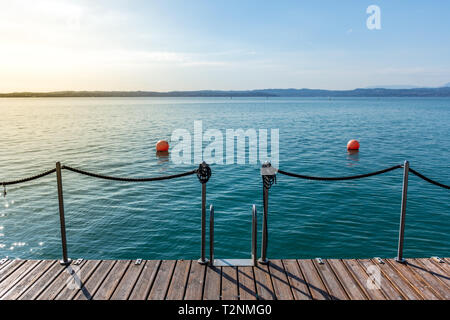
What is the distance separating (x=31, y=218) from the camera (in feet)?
38.3

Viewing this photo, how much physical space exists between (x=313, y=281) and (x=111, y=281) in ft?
9.72

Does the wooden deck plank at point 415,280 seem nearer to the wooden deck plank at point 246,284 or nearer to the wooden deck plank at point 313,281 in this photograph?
the wooden deck plank at point 313,281

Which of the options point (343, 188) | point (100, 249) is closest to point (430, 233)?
point (343, 188)

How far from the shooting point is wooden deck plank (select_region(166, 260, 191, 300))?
4.49 m

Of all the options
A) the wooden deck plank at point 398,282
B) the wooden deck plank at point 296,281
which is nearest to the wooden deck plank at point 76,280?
the wooden deck plank at point 296,281

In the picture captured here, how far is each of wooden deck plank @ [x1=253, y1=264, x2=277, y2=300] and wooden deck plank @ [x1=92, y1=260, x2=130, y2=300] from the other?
2040 millimetres

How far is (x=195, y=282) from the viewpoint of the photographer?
4809 millimetres

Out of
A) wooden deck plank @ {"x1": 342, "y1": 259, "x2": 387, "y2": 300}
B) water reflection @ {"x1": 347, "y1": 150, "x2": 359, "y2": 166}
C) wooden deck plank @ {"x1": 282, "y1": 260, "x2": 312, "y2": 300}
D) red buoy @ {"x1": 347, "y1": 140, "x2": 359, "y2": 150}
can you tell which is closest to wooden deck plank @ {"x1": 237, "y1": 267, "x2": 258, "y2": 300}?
wooden deck plank @ {"x1": 282, "y1": 260, "x2": 312, "y2": 300}

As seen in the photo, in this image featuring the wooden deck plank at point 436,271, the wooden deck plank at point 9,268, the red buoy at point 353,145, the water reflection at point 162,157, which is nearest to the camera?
the wooden deck plank at point 436,271

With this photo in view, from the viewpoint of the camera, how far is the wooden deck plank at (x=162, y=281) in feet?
14.7

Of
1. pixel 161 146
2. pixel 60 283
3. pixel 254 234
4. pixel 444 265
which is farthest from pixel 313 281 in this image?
pixel 161 146

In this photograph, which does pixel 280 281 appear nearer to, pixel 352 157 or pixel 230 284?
pixel 230 284

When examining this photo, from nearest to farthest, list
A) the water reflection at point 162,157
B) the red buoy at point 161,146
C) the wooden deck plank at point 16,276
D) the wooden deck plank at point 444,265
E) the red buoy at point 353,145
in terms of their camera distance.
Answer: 1. the wooden deck plank at point 16,276
2. the wooden deck plank at point 444,265
3. the water reflection at point 162,157
4. the red buoy at point 161,146
5. the red buoy at point 353,145

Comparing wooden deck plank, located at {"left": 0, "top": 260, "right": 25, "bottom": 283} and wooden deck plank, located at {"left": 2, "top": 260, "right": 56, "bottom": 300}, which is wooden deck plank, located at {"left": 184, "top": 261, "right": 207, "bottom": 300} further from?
wooden deck plank, located at {"left": 0, "top": 260, "right": 25, "bottom": 283}
